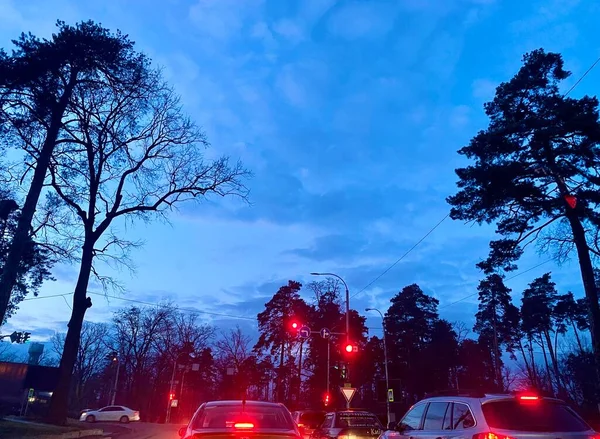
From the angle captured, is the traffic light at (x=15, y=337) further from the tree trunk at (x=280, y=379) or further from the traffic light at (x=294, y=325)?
the tree trunk at (x=280, y=379)

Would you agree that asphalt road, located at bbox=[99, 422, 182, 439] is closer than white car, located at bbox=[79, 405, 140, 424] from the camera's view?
Yes

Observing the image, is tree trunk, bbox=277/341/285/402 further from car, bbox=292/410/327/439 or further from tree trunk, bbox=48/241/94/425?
tree trunk, bbox=48/241/94/425

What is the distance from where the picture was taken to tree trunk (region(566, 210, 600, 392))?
67.3ft

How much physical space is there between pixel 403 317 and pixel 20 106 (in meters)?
55.6

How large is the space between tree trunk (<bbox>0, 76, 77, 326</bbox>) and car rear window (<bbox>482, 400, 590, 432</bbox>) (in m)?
17.6

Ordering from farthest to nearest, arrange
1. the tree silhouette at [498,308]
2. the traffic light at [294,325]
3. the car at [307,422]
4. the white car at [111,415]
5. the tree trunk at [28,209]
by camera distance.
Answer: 1. the tree silhouette at [498,308]
2. the white car at [111,415]
3. the traffic light at [294,325]
4. the tree trunk at [28,209]
5. the car at [307,422]

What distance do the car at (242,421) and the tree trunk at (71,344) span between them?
16.8 meters

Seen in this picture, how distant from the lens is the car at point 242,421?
5.82 m

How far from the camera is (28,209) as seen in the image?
61.0 feet

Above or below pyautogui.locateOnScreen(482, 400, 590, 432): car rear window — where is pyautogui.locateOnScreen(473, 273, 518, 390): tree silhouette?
above

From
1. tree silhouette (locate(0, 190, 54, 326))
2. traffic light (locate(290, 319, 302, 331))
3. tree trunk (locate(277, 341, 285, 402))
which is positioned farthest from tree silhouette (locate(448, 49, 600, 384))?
tree trunk (locate(277, 341, 285, 402))

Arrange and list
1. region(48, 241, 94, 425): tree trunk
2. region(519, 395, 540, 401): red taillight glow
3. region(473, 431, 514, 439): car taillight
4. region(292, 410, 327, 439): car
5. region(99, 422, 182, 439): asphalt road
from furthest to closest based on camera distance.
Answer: region(99, 422, 182, 439): asphalt road, region(48, 241, 94, 425): tree trunk, region(292, 410, 327, 439): car, region(519, 395, 540, 401): red taillight glow, region(473, 431, 514, 439): car taillight

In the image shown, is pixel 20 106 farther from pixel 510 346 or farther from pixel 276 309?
pixel 510 346

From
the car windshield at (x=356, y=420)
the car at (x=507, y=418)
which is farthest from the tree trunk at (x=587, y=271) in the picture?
the car at (x=507, y=418)
